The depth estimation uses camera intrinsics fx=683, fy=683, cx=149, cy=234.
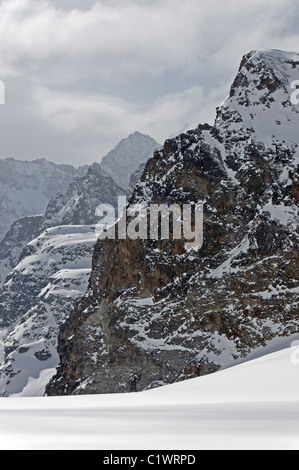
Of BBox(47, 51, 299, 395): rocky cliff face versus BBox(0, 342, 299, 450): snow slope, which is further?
BBox(47, 51, 299, 395): rocky cliff face

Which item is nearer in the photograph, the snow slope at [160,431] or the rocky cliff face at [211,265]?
the snow slope at [160,431]

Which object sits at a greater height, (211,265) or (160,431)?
(160,431)

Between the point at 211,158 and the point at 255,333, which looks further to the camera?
the point at 211,158

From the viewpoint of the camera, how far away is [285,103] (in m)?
108

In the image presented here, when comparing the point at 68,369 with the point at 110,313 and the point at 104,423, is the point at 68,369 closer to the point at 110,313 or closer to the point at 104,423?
the point at 110,313

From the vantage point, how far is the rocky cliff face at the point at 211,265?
91625mm

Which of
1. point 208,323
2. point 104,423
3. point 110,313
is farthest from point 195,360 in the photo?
point 104,423

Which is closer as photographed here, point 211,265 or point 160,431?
point 160,431

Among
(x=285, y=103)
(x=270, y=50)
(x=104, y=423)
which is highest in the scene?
(x=270, y=50)

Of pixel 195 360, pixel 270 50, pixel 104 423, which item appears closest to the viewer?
pixel 104 423

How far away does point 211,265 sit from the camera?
97500 mm

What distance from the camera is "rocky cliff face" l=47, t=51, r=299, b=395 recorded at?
91.6 m
